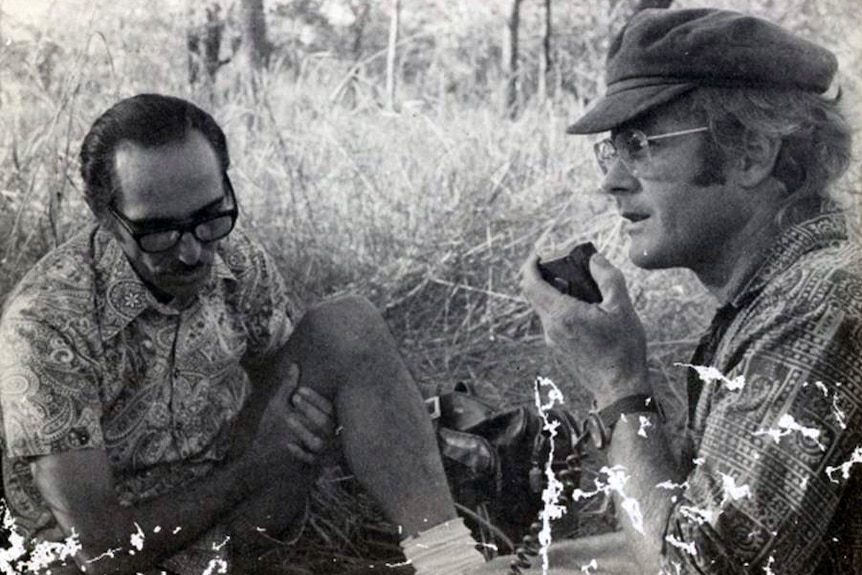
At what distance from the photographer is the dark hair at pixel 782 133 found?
3225 millimetres

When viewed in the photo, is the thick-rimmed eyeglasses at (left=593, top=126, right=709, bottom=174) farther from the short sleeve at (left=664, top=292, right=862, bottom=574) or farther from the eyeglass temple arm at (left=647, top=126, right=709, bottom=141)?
the short sleeve at (left=664, top=292, right=862, bottom=574)

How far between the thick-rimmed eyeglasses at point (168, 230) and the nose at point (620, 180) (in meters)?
1.05

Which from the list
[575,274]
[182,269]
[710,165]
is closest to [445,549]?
[575,274]

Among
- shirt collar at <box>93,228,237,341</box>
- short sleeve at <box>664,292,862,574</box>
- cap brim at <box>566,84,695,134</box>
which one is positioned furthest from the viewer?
shirt collar at <box>93,228,237,341</box>

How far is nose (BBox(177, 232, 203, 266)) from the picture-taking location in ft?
10.9

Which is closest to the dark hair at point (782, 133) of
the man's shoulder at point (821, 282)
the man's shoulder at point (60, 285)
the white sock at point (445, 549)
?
the man's shoulder at point (821, 282)

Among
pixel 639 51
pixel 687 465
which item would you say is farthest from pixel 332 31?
pixel 687 465

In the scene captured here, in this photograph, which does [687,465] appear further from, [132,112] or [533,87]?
[132,112]

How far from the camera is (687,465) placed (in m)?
3.27

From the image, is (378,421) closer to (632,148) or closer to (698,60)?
(632,148)

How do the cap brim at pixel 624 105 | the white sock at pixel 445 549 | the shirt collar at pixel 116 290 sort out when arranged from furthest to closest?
the white sock at pixel 445 549 → the shirt collar at pixel 116 290 → the cap brim at pixel 624 105

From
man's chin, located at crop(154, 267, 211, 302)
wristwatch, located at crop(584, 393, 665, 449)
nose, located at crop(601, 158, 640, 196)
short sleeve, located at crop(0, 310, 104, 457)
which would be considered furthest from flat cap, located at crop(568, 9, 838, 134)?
short sleeve, located at crop(0, 310, 104, 457)

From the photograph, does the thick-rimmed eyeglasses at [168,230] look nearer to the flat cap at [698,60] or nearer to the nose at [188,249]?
the nose at [188,249]

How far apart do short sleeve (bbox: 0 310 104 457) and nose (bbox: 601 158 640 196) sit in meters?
1.47
